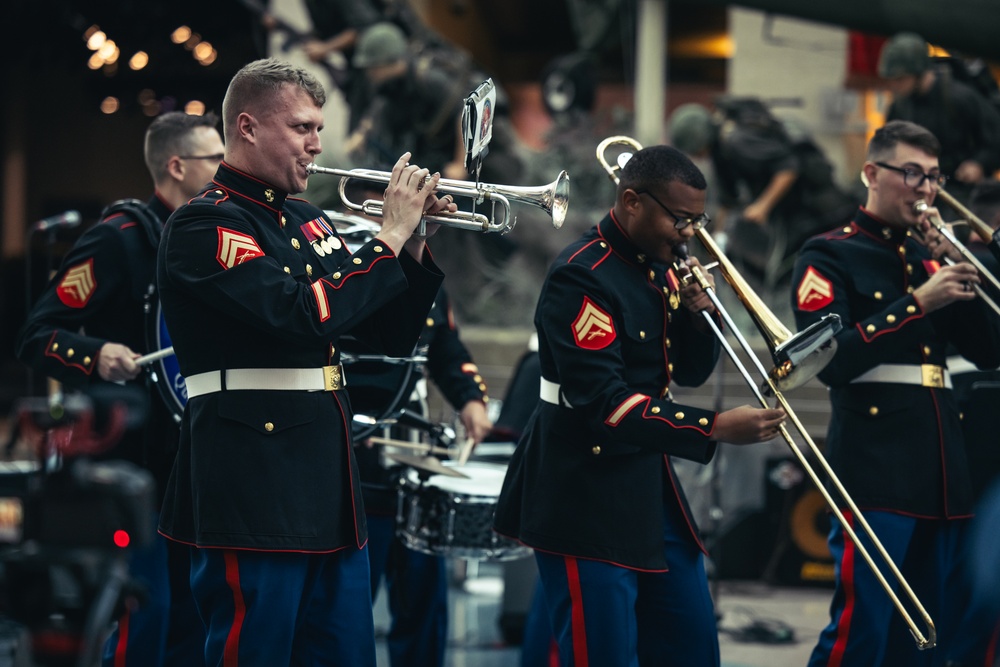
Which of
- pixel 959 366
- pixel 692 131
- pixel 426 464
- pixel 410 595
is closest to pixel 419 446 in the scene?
pixel 426 464

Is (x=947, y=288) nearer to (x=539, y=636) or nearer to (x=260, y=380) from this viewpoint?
(x=539, y=636)

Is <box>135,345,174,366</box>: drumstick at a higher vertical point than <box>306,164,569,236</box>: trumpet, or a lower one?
lower

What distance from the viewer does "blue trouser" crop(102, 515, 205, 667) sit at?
14.2ft

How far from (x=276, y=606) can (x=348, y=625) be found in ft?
0.74

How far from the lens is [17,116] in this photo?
18047 millimetres

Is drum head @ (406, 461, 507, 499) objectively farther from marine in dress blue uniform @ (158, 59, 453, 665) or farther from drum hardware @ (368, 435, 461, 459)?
marine in dress blue uniform @ (158, 59, 453, 665)

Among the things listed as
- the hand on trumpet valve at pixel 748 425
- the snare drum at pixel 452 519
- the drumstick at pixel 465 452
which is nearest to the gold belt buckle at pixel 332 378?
the hand on trumpet valve at pixel 748 425

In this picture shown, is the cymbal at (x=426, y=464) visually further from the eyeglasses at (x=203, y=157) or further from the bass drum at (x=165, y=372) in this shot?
the eyeglasses at (x=203, y=157)

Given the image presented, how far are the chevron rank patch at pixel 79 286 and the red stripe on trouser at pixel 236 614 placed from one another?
1543 millimetres

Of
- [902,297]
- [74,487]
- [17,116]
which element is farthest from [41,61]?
[74,487]

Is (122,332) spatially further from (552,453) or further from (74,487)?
(74,487)

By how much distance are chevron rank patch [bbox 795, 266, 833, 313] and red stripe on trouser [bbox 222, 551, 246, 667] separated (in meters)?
2.15

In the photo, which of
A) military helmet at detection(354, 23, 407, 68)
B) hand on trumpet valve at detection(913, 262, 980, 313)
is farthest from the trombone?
military helmet at detection(354, 23, 407, 68)

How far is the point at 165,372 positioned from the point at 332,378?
41.9 inches
